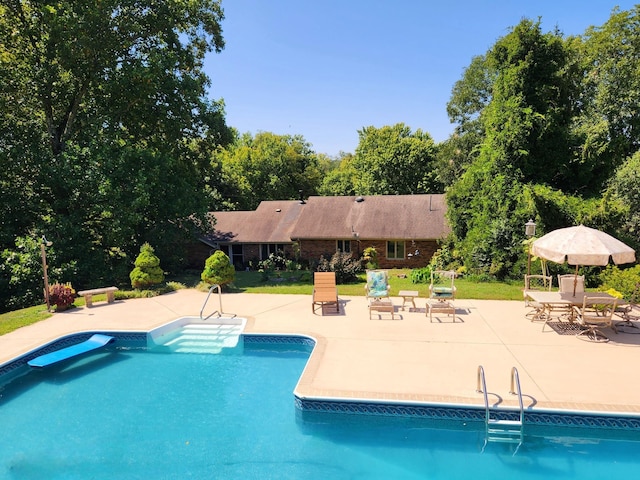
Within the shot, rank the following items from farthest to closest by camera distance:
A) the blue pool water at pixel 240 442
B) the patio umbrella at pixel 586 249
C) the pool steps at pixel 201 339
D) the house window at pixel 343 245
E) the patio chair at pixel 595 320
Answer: the house window at pixel 343 245, the pool steps at pixel 201 339, the patio chair at pixel 595 320, the patio umbrella at pixel 586 249, the blue pool water at pixel 240 442

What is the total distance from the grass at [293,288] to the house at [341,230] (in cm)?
207

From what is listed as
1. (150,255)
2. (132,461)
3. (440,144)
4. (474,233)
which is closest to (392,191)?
(440,144)

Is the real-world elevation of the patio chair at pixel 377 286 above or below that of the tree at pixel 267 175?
below

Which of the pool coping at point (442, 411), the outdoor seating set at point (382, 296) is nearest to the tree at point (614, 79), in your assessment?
the outdoor seating set at point (382, 296)

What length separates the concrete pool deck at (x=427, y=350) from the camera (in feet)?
23.8

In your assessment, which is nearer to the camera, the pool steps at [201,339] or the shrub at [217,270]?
the pool steps at [201,339]

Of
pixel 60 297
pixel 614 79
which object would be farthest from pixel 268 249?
pixel 614 79

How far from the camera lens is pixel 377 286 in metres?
13.6

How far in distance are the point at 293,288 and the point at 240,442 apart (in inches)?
430

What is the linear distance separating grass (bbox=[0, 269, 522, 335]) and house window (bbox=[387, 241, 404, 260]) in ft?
4.30

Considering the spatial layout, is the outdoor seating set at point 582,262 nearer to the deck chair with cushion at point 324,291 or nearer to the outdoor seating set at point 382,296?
the outdoor seating set at point 382,296

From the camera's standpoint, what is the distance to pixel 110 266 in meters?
19.6

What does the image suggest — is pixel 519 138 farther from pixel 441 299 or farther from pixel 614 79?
pixel 614 79

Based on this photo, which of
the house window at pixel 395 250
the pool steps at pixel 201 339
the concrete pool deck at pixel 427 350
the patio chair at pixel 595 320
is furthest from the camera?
the house window at pixel 395 250
